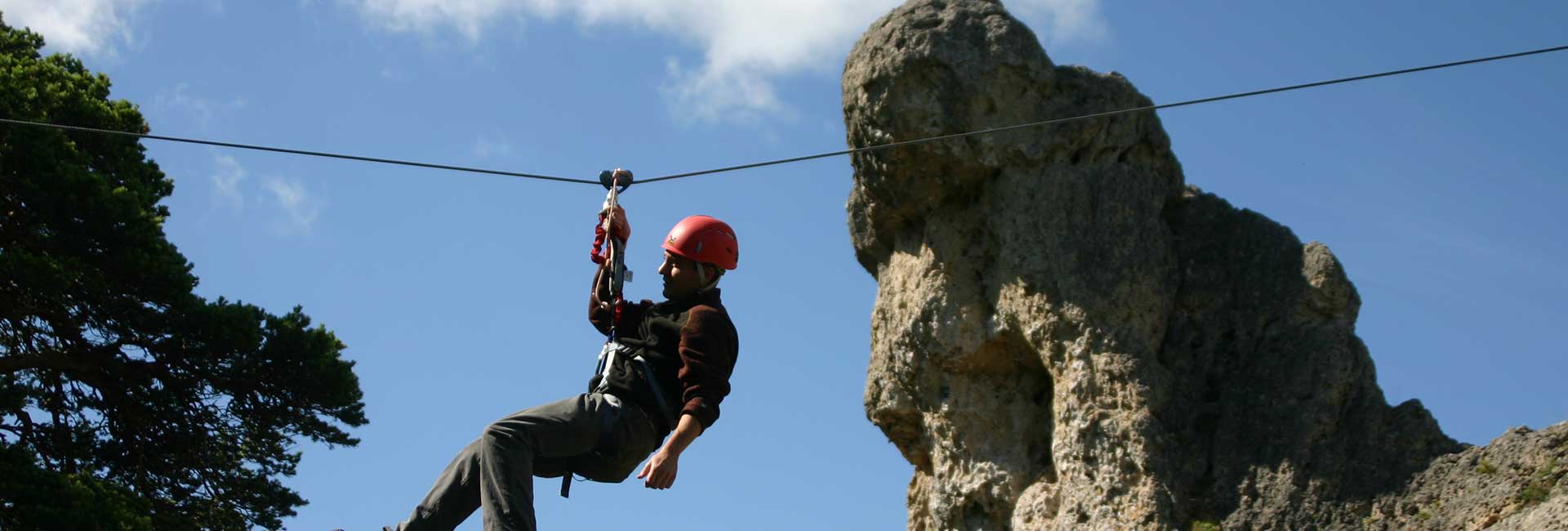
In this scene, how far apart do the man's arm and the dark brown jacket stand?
A: 0.05 metres

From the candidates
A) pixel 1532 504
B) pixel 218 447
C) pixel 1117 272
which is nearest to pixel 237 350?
pixel 218 447

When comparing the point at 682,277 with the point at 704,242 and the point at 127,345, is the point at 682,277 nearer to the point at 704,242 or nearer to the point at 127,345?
the point at 704,242

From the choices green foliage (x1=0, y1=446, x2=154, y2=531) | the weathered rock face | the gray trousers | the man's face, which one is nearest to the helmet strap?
the man's face

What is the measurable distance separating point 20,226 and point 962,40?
9592 millimetres

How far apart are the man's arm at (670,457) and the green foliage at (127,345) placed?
34.6ft

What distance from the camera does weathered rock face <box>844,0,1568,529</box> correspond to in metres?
10.7

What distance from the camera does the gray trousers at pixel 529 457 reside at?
655 cm

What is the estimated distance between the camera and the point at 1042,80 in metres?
12.4

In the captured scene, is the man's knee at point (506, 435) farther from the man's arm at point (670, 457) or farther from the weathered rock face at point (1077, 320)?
the weathered rock face at point (1077, 320)

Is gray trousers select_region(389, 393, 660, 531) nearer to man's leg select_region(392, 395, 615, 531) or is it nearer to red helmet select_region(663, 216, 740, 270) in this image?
man's leg select_region(392, 395, 615, 531)

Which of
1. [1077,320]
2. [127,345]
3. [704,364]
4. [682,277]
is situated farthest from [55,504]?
[704,364]

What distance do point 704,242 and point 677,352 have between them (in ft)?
1.72

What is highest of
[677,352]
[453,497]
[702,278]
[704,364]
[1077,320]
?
[1077,320]

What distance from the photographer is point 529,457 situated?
6695 millimetres
